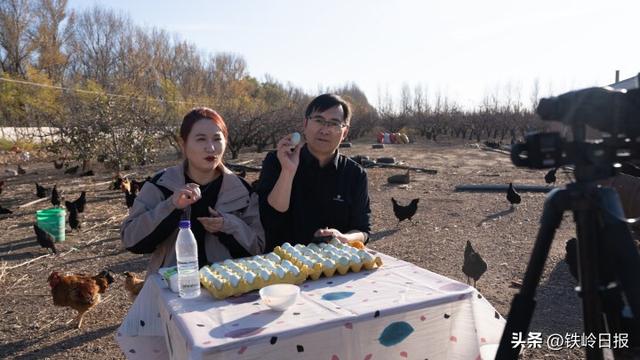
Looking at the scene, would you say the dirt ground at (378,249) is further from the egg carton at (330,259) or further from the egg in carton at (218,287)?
the egg in carton at (218,287)

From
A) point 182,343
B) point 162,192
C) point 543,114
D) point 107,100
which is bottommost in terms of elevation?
point 182,343

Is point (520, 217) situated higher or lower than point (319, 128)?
lower

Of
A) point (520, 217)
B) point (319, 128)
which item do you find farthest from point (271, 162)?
point (520, 217)

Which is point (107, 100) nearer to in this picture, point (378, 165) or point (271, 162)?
point (378, 165)

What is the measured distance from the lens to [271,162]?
8.67 ft

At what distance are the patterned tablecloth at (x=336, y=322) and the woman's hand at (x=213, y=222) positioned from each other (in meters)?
0.35

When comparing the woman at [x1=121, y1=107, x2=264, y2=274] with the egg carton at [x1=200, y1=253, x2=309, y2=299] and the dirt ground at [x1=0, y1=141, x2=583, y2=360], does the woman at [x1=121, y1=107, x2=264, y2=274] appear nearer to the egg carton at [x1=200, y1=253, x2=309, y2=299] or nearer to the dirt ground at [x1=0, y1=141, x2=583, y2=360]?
the egg carton at [x1=200, y1=253, x2=309, y2=299]

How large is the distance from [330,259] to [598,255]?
1011 mm

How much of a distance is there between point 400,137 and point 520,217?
1911 cm

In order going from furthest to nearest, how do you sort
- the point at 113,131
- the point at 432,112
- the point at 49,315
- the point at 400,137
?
the point at 432,112 < the point at 400,137 < the point at 113,131 < the point at 49,315

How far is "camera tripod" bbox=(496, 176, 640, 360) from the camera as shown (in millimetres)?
1169

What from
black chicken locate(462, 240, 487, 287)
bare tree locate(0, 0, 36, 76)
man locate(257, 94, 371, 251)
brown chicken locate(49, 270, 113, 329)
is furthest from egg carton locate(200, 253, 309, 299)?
bare tree locate(0, 0, 36, 76)

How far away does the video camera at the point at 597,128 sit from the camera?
3.85 feet

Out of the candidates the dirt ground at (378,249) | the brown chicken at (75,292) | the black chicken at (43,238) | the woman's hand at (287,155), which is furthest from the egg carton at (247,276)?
the black chicken at (43,238)
